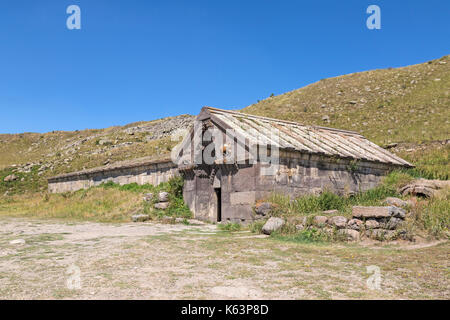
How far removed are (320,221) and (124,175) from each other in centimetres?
1288

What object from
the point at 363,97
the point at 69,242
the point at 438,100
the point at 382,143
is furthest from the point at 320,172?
the point at 363,97

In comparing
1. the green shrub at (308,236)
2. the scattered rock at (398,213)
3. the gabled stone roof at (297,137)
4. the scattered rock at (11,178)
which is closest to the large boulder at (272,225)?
the green shrub at (308,236)

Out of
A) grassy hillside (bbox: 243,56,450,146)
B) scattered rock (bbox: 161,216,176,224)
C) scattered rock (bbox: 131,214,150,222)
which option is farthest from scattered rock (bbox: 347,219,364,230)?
grassy hillside (bbox: 243,56,450,146)

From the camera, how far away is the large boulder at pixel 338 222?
8102 mm

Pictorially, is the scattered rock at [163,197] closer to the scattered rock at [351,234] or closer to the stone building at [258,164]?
the stone building at [258,164]

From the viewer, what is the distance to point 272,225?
29.6ft

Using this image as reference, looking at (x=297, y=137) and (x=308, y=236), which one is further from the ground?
→ (x=297, y=137)

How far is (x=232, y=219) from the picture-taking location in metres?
12.0

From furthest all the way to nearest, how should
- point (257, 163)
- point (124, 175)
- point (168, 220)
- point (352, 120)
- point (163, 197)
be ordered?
point (352, 120) < point (124, 175) < point (163, 197) < point (168, 220) < point (257, 163)

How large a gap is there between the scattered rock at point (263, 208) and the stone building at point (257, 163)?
273mm

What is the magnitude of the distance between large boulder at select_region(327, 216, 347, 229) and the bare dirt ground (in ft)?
2.02

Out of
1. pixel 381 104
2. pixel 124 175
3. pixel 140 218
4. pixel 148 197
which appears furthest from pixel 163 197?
pixel 381 104

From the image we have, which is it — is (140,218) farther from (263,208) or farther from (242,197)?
(263,208)
